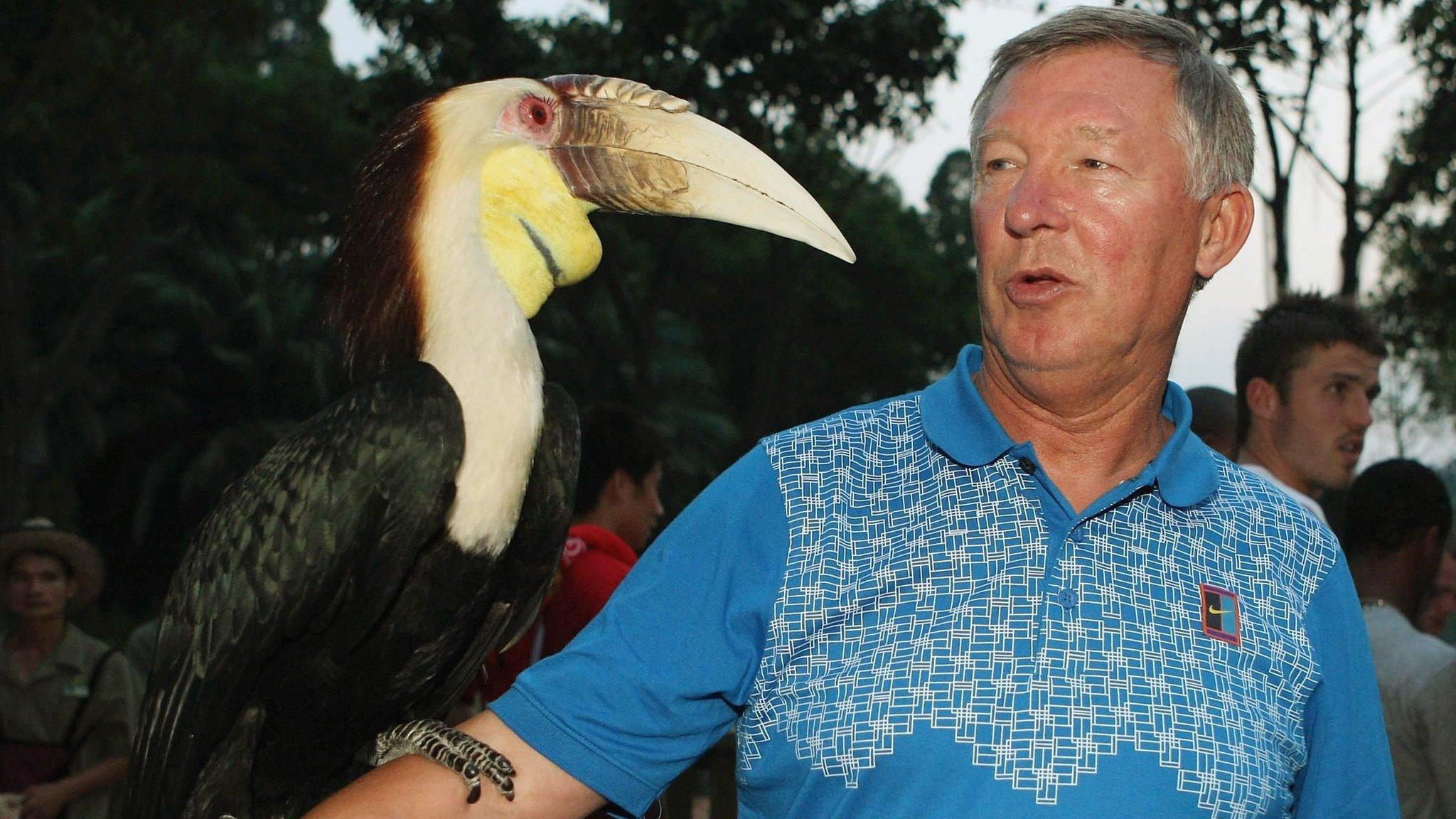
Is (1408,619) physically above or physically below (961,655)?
above

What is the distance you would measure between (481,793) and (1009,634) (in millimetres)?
633

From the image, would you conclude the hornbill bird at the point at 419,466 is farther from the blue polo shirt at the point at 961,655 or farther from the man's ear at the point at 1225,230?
the blue polo shirt at the point at 961,655

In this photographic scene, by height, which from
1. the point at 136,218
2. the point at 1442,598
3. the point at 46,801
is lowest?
the point at 46,801

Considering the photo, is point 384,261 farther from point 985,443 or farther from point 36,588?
point 36,588

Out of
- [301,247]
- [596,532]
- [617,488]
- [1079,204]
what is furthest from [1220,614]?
[301,247]

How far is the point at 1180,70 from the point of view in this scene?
6.52 feet

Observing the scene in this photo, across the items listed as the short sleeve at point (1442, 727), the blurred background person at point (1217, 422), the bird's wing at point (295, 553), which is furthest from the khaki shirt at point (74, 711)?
the short sleeve at point (1442, 727)

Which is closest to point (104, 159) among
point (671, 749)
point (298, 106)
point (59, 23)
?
point (59, 23)

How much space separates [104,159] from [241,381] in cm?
1322

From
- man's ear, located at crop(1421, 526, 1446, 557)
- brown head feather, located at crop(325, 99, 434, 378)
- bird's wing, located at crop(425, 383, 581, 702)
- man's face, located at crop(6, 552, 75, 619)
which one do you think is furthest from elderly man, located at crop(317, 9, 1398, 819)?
man's face, located at crop(6, 552, 75, 619)

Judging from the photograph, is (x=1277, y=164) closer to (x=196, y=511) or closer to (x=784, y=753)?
(x=784, y=753)

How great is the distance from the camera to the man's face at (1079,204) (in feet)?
6.33

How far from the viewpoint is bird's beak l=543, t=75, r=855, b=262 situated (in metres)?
3.17

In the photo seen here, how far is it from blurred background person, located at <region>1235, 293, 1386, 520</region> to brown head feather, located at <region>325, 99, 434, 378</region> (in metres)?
2.39
